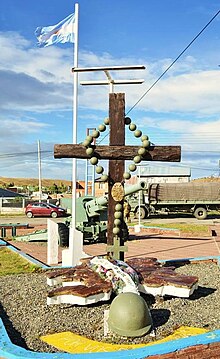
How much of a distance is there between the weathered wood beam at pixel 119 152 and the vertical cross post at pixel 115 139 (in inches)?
4.7

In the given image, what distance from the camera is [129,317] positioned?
185 inches

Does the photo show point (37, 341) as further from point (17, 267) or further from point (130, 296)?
point (17, 267)

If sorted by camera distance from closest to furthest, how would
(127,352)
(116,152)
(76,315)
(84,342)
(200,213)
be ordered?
(127,352)
(84,342)
(76,315)
(116,152)
(200,213)

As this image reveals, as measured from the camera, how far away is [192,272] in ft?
27.9

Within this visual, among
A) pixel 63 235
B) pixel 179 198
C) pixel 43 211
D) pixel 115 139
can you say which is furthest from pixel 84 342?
pixel 43 211

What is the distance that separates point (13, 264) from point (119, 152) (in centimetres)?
428

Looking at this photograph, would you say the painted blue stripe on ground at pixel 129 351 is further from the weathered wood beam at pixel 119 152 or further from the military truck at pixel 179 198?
the military truck at pixel 179 198

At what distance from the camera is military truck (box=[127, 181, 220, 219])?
87.6 ft

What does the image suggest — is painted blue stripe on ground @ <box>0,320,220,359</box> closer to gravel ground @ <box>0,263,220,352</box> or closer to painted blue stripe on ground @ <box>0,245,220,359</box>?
painted blue stripe on ground @ <box>0,245,220,359</box>

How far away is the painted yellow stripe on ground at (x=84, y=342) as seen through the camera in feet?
14.3

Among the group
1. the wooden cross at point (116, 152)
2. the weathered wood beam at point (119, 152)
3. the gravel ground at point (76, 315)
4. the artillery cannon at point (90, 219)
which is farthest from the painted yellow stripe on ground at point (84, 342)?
the artillery cannon at point (90, 219)

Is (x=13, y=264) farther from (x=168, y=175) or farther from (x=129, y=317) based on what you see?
(x=168, y=175)

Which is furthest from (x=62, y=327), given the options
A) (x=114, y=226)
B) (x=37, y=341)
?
(x=114, y=226)

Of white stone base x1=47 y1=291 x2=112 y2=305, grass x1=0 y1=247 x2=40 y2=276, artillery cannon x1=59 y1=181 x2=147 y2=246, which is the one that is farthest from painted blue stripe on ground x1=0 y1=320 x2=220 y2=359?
artillery cannon x1=59 y1=181 x2=147 y2=246
